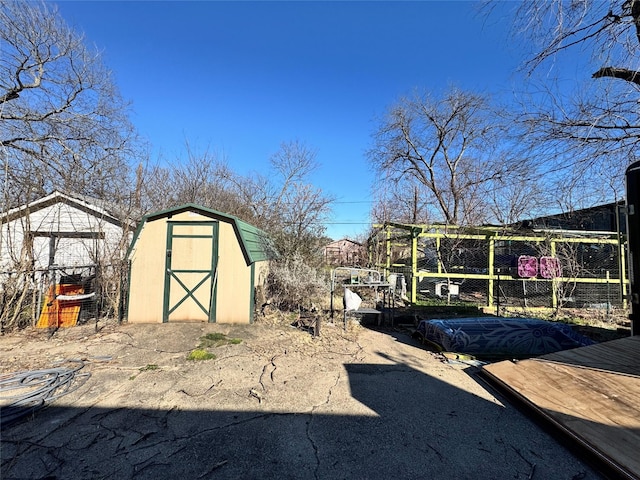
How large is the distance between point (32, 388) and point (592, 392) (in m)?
6.40

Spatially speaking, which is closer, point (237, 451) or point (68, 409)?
point (237, 451)

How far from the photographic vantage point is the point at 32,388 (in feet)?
11.5

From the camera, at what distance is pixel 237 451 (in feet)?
8.08

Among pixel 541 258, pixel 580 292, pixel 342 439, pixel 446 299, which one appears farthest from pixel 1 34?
pixel 580 292

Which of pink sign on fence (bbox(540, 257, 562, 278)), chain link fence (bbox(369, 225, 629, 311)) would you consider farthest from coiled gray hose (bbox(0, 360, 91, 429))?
pink sign on fence (bbox(540, 257, 562, 278))

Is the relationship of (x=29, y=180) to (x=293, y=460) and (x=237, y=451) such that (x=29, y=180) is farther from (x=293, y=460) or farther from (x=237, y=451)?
(x=293, y=460)

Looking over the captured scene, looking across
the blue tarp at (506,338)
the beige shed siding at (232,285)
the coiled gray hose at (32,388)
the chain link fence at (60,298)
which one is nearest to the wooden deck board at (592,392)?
the blue tarp at (506,338)

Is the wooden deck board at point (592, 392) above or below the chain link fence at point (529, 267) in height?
below

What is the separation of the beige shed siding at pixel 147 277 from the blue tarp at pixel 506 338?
5.90 m

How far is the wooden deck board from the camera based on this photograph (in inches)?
91.1

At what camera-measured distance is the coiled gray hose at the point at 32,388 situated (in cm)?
295

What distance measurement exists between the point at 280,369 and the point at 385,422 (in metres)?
1.82

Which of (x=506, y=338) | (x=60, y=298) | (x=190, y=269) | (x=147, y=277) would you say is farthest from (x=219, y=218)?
(x=506, y=338)

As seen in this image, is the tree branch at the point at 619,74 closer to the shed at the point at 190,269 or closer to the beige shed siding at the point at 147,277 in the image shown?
the shed at the point at 190,269
